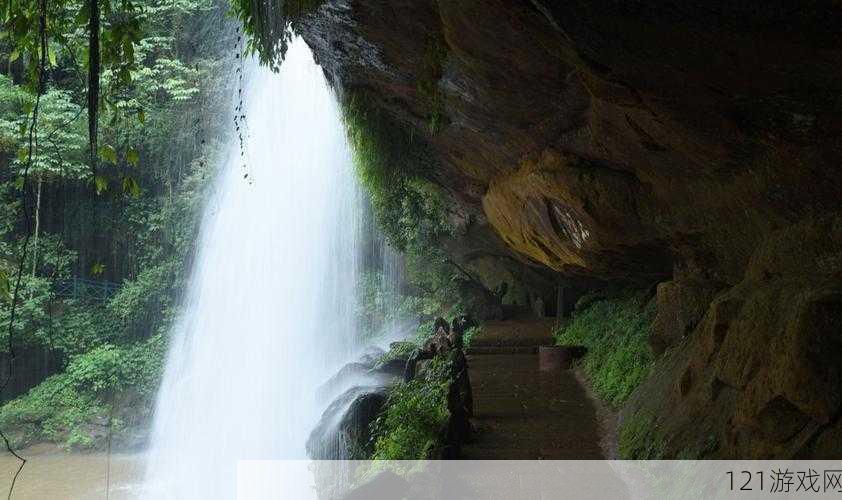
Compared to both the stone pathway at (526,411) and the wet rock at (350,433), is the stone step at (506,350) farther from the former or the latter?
the wet rock at (350,433)

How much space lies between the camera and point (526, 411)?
10.1 metres

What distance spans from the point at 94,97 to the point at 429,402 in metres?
6.66

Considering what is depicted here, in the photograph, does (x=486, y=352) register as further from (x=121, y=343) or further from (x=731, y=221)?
(x=121, y=343)

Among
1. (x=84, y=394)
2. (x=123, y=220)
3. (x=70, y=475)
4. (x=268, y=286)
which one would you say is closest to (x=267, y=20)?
(x=70, y=475)

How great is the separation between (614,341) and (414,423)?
5278mm

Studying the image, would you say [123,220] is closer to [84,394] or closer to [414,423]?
[84,394]

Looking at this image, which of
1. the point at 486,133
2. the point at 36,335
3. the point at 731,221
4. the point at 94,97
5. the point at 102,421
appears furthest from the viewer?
the point at 36,335

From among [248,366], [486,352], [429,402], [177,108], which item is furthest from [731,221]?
[177,108]

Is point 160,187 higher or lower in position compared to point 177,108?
lower

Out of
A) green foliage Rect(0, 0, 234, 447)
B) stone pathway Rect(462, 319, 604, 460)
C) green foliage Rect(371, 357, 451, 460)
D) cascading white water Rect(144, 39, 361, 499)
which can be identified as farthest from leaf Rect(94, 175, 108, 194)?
green foliage Rect(0, 0, 234, 447)

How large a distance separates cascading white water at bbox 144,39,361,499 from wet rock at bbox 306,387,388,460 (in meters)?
6.58

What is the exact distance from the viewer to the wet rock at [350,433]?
9.98 meters

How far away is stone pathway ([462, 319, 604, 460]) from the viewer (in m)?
8.05

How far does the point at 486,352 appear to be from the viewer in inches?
653
